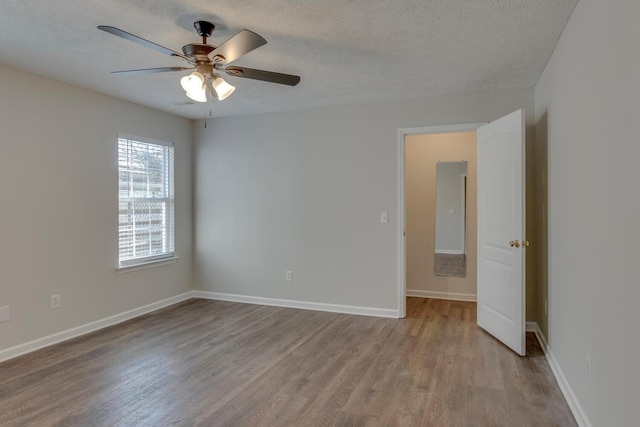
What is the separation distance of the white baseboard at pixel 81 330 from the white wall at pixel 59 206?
1.9 inches

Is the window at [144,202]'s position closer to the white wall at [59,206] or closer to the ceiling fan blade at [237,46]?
the white wall at [59,206]

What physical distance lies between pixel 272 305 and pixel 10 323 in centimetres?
259

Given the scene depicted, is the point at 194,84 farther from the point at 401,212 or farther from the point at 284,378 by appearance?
the point at 401,212

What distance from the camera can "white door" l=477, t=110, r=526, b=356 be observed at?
325 centimetres

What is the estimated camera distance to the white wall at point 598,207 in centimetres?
153

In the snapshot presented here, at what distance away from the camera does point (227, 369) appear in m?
3.01

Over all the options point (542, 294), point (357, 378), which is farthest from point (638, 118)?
point (542, 294)

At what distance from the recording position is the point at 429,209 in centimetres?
531

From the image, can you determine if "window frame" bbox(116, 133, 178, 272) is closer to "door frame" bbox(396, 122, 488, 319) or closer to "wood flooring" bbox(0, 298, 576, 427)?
"wood flooring" bbox(0, 298, 576, 427)

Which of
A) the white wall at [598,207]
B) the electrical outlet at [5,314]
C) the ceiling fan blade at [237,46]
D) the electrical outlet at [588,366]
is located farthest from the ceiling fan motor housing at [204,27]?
the electrical outlet at [588,366]

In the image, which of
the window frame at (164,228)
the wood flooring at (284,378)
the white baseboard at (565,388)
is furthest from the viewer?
the window frame at (164,228)

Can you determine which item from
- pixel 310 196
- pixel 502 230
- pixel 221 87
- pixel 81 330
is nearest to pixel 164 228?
pixel 81 330

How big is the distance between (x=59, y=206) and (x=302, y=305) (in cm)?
276

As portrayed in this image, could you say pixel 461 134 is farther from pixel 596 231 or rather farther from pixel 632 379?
pixel 632 379
